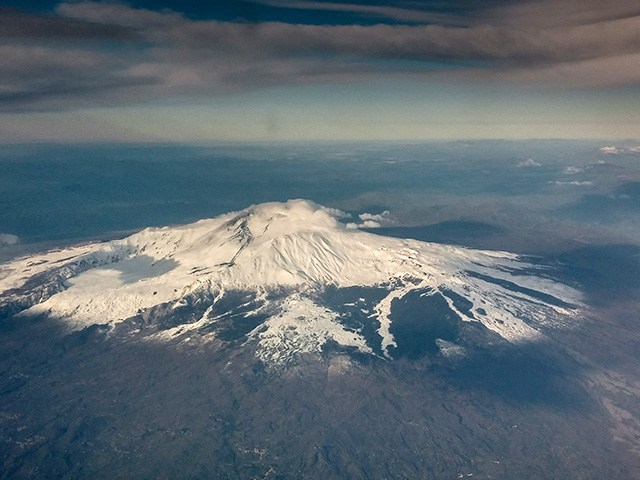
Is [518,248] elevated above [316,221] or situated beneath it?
situated beneath

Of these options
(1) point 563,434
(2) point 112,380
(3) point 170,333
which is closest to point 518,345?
(1) point 563,434

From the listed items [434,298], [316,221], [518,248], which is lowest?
[518,248]

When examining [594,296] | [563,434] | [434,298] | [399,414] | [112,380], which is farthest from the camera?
[594,296]

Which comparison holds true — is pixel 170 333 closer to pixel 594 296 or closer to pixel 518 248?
pixel 594 296

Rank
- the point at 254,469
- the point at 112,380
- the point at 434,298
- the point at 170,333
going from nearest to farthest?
the point at 254,469 → the point at 112,380 → the point at 170,333 → the point at 434,298

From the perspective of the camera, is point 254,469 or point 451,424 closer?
point 254,469

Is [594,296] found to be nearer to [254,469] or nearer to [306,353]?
[306,353]

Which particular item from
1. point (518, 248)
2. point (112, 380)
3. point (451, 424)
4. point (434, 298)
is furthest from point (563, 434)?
point (518, 248)
